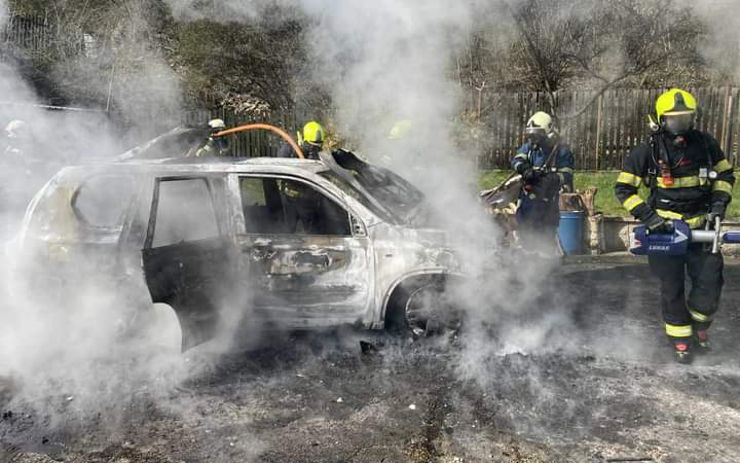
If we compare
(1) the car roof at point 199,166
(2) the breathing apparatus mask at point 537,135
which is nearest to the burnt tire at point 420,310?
(1) the car roof at point 199,166

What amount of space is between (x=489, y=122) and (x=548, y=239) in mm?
7135

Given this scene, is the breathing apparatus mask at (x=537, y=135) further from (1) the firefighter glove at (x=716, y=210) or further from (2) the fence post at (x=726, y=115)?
(2) the fence post at (x=726, y=115)

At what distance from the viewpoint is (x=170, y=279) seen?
4230 millimetres

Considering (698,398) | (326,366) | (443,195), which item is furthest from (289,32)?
(698,398)

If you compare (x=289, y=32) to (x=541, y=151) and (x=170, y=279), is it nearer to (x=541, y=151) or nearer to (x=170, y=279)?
(x=541, y=151)

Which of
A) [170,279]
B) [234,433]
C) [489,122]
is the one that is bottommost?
[234,433]

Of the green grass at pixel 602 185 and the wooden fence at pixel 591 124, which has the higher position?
the wooden fence at pixel 591 124

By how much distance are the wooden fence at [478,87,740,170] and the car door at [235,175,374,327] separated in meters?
8.93

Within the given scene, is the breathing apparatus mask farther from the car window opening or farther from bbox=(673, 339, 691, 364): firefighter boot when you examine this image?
the car window opening

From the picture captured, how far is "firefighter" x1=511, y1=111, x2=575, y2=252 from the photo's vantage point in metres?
6.69

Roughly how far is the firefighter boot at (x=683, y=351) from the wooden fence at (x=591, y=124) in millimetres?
8928

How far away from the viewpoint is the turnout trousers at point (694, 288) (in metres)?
4.50

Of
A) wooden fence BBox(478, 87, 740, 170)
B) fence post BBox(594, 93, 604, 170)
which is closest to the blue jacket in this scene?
wooden fence BBox(478, 87, 740, 170)

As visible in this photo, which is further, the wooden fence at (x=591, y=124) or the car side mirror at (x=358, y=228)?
the wooden fence at (x=591, y=124)
